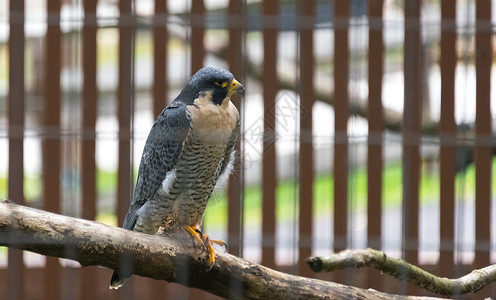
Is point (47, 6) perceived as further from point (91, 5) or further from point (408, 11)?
point (408, 11)

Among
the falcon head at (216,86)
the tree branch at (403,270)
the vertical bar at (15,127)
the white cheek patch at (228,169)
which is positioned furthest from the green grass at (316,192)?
the tree branch at (403,270)

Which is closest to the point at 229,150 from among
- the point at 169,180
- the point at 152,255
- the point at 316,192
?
the point at 169,180

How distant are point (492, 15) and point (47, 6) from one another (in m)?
1.99

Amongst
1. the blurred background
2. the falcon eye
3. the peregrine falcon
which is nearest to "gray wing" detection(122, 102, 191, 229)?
the peregrine falcon

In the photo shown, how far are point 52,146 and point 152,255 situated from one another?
5.89 feet

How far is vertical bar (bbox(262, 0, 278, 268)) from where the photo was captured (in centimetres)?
330

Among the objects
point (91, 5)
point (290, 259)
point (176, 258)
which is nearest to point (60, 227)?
point (176, 258)

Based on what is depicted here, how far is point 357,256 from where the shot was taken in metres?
1.96

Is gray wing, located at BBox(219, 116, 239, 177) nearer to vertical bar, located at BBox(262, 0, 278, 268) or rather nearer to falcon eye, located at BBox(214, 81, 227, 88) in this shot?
falcon eye, located at BBox(214, 81, 227, 88)

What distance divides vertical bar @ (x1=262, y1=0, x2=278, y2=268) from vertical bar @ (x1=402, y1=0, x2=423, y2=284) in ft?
1.95

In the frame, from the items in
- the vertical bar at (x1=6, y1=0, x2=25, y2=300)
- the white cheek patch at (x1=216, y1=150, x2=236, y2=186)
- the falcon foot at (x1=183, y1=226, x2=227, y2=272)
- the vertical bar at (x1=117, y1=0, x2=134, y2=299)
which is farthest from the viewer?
the vertical bar at (x1=117, y1=0, x2=134, y2=299)

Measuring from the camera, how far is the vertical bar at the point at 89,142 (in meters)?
3.33

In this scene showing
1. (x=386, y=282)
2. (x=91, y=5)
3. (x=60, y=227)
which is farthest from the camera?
(x=386, y=282)

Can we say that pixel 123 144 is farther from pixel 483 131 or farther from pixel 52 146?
pixel 483 131
